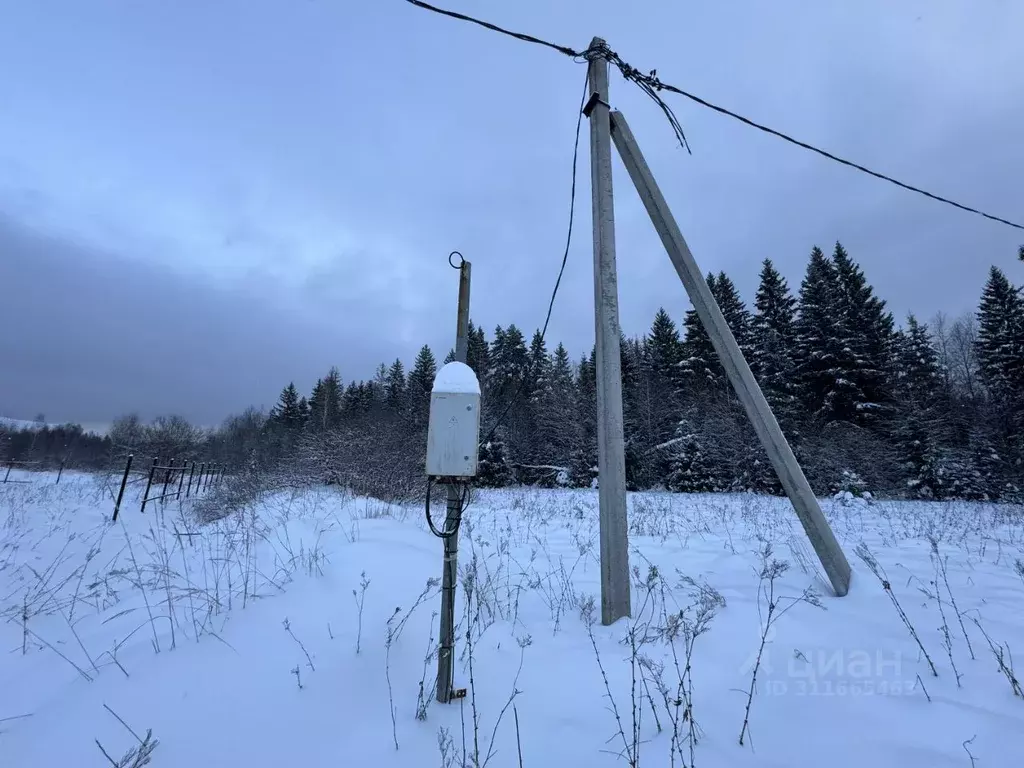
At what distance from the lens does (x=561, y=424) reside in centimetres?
2505

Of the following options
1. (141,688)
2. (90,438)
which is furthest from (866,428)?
(90,438)

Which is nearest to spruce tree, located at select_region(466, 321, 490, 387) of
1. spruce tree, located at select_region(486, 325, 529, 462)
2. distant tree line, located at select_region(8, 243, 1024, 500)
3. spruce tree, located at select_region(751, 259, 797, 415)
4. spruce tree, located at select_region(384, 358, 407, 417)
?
spruce tree, located at select_region(486, 325, 529, 462)

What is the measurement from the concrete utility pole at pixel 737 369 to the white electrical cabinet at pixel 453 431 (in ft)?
7.76

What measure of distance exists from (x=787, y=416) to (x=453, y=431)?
71.3 feet

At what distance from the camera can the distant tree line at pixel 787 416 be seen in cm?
1634

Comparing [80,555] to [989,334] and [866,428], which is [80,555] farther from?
[989,334]

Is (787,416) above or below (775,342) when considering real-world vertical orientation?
below

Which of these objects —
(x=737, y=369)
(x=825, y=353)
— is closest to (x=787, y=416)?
(x=825, y=353)

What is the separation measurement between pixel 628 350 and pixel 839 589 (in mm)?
30220

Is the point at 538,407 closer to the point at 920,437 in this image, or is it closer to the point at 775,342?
the point at 775,342

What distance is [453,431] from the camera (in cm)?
206

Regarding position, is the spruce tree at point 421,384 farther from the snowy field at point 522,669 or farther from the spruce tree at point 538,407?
the snowy field at point 522,669

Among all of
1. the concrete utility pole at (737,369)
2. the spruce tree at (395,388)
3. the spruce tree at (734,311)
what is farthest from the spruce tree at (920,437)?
the spruce tree at (395,388)

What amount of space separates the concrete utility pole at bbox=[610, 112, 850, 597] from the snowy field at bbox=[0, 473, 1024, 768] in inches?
13.6
